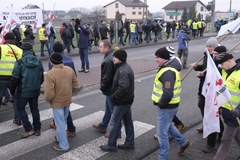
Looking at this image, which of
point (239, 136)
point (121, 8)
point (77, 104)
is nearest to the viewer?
point (239, 136)

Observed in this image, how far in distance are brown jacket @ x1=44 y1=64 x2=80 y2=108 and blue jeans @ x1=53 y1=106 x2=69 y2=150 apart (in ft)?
0.38

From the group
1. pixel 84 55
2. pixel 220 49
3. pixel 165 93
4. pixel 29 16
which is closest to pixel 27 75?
pixel 165 93

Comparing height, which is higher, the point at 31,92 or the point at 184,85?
the point at 31,92

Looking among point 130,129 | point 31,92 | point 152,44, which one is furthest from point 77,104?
point 152,44

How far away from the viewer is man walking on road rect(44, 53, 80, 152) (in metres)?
Result: 5.34

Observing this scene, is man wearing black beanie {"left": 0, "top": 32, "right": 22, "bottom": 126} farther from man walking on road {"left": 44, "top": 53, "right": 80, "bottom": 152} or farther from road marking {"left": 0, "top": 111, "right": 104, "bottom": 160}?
man walking on road {"left": 44, "top": 53, "right": 80, "bottom": 152}

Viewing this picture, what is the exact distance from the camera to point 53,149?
574 cm

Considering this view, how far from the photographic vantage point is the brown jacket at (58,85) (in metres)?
5.32

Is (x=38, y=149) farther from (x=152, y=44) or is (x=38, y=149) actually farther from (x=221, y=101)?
(x=152, y=44)

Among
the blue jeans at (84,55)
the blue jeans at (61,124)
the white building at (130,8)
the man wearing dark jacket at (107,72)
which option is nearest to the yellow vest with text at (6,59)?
the blue jeans at (61,124)

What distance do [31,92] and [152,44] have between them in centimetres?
2030

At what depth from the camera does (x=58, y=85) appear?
5.40 m

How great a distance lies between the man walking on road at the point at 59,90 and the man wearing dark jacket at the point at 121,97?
30.2 inches

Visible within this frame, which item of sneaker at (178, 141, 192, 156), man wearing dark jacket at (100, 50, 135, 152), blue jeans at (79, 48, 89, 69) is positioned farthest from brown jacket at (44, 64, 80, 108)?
blue jeans at (79, 48, 89, 69)
